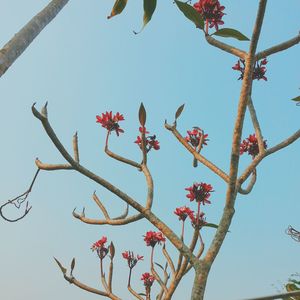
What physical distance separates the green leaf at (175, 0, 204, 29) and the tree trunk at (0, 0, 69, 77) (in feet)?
2.38

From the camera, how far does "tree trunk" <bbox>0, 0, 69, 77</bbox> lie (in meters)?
1.88

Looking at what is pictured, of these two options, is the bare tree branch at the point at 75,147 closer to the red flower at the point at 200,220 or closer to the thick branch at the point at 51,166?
the thick branch at the point at 51,166

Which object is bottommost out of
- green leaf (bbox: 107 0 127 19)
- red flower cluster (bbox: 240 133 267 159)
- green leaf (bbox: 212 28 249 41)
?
green leaf (bbox: 107 0 127 19)

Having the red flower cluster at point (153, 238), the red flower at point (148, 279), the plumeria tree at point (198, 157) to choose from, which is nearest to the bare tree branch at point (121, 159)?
the plumeria tree at point (198, 157)

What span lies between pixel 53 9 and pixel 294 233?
12.6 feet

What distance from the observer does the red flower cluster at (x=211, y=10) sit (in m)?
3.11

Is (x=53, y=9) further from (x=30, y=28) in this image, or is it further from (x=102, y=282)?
(x=102, y=282)

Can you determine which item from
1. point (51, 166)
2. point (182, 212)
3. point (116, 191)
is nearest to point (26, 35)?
point (51, 166)

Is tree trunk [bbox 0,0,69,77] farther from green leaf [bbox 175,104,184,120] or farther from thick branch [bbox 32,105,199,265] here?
green leaf [bbox 175,104,184,120]

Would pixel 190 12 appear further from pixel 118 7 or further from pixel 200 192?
pixel 200 192

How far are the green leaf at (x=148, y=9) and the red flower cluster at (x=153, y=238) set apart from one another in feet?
10.5

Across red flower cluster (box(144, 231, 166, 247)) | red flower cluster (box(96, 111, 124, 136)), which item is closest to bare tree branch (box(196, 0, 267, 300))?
red flower cluster (box(96, 111, 124, 136))

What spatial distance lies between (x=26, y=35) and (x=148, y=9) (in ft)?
2.09

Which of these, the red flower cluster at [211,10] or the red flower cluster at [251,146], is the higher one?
the red flower cluster at [211,10]
